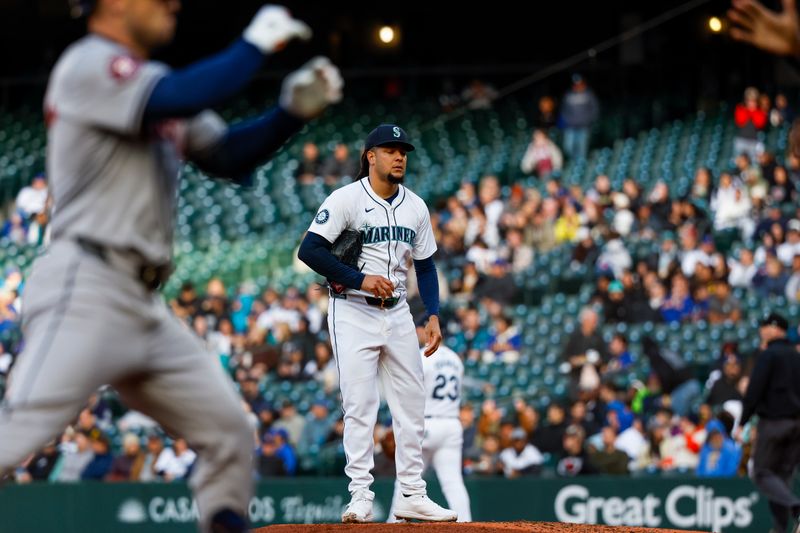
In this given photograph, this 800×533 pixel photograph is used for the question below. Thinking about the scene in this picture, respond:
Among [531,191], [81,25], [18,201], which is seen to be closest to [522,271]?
[531,191]

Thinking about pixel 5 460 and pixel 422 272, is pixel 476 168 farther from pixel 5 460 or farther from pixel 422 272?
pixel 5 460

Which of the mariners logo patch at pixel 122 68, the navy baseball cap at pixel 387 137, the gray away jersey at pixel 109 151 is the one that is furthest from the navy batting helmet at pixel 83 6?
the navy baseball cap at pixel 387 137

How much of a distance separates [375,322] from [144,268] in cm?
314

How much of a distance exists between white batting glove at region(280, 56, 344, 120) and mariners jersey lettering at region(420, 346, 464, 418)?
19.4 feet

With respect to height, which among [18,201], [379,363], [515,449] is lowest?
[515,449]

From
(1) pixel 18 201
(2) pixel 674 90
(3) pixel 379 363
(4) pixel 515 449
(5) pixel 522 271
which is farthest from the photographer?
(2) pixel 674 90

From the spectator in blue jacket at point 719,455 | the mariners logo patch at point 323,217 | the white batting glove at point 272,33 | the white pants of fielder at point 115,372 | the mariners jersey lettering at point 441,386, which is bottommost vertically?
the spectator in blue jacket at point 719,455

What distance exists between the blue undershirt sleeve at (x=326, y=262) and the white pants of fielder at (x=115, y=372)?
111 inches

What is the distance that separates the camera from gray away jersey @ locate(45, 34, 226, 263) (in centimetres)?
405

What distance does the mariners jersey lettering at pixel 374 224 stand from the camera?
7.35 meters

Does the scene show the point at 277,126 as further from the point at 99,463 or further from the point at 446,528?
the point at 99,463

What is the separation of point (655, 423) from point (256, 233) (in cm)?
830

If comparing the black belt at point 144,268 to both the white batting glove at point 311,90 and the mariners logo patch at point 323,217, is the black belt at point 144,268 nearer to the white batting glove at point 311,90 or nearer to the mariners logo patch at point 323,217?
the white batting glove at point 311,90

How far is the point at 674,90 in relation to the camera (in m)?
26.1
